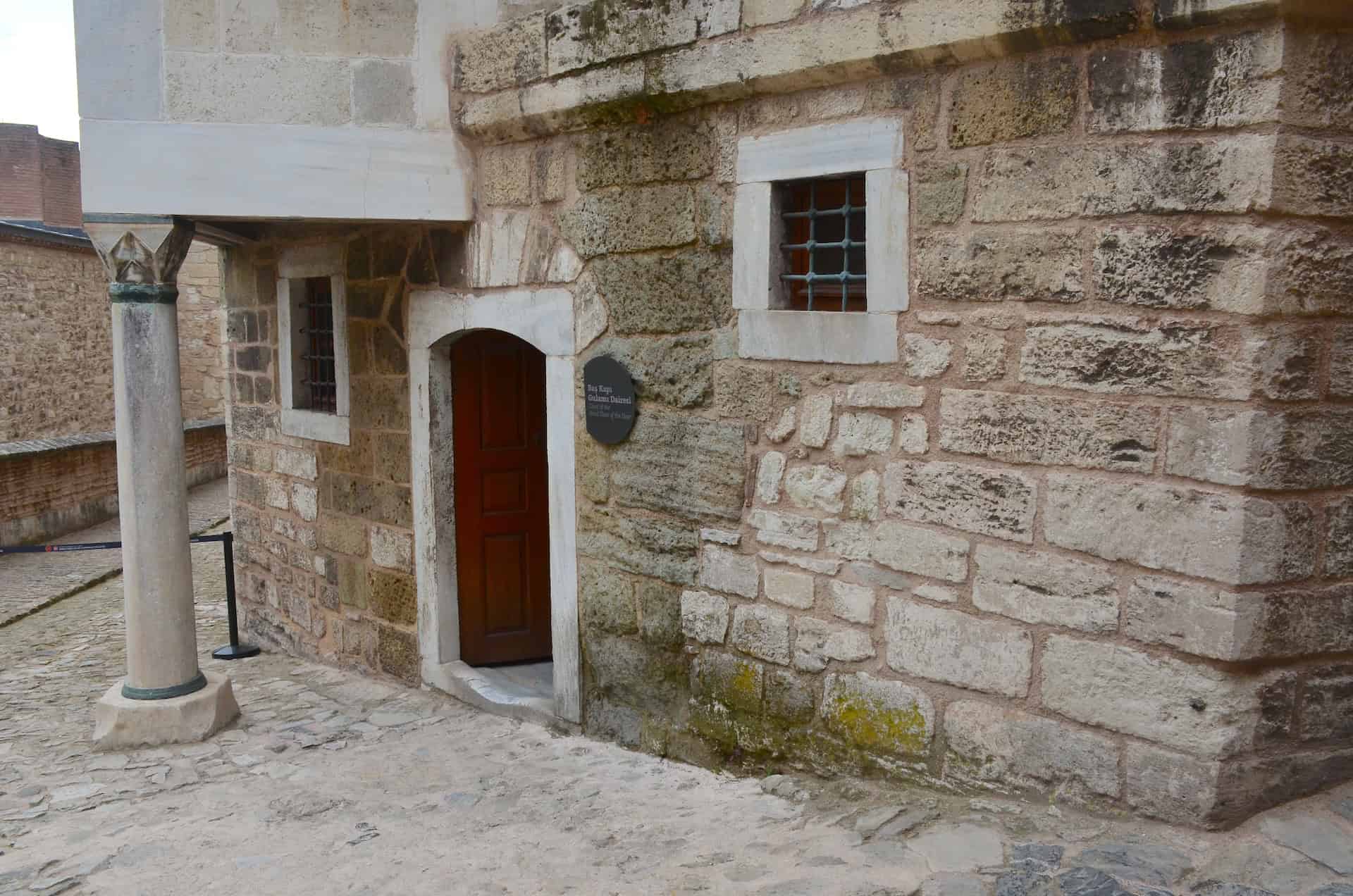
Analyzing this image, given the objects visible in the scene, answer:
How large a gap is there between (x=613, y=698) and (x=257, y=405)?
133 inches

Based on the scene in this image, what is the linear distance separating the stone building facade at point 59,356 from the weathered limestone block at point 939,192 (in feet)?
31.7

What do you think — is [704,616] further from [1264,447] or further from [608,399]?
[1264,447]

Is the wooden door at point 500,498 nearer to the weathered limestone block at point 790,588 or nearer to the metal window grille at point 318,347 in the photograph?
the metal window grille at point 318,347

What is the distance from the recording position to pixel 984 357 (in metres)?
3.33

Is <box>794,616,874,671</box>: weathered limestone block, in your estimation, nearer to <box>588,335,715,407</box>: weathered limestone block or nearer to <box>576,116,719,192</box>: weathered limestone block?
<box>588,335,715,407</box>: weathered limestone block

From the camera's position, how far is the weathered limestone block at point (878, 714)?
3.57 metres

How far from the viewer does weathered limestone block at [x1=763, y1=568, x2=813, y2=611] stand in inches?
152

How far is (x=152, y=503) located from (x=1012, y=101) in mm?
3798

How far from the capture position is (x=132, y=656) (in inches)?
195

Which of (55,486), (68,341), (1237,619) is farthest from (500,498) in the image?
(68,341)

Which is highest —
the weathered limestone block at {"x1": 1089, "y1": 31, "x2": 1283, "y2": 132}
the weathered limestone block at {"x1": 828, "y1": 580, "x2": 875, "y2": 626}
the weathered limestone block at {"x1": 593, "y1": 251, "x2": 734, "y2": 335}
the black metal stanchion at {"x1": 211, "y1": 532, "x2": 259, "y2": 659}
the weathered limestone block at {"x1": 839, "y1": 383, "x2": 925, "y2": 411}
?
the weathered limestone block at {"x1": 1089, "y1": 31, "x2": 1283, "y2": 132}

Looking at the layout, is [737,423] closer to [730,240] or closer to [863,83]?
[730,240]

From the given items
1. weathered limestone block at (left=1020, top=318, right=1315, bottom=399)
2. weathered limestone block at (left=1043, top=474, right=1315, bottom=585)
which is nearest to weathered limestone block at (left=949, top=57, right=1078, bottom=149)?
weathered limestone block at (left=1020, top=318, right=1315, bottom=399)

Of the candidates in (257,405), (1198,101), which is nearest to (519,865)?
(1198,101)
